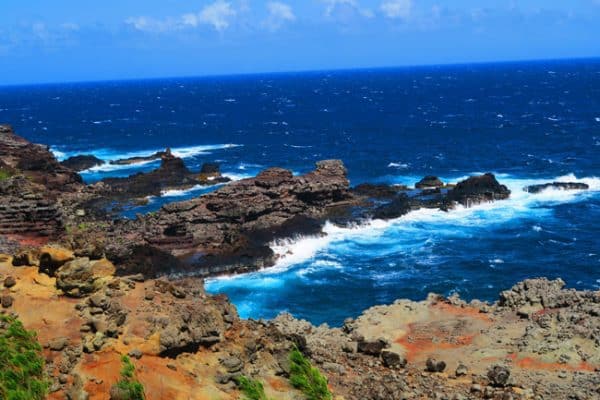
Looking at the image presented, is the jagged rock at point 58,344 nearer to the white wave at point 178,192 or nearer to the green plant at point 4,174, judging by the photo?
the green plant at point 4,174

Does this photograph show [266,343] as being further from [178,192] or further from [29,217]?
→ [178,192]

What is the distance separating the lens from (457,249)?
2427 inches

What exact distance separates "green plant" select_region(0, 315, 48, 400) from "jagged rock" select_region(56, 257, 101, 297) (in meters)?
2.99

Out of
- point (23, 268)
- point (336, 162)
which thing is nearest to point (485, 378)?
point (23, 268)

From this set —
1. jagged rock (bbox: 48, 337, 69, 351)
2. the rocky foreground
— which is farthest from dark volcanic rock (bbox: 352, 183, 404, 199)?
jagged rock (bbox: 48, 337, 69, 351)

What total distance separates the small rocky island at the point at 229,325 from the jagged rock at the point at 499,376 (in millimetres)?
49

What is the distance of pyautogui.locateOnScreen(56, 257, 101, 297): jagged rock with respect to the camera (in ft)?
81.1

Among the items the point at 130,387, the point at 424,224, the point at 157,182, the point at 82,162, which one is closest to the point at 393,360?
the point at 130,387

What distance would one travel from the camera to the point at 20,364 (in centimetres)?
1988

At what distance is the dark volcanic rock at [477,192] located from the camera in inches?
2980

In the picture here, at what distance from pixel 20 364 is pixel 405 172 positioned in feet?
266

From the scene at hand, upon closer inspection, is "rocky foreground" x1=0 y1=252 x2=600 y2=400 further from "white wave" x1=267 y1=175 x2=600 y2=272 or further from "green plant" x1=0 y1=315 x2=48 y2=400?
"white wave" x1=267 y1=175 x2=600 y2=272

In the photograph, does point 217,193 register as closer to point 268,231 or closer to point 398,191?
point 268,231

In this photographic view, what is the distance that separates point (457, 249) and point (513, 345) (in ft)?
89.2
